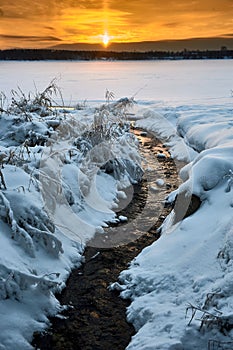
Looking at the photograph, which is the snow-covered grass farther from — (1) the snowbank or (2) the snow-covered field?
(1) the snowbank

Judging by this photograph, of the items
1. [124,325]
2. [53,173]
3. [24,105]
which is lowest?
[124,325]

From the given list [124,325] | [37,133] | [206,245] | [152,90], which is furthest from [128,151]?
[152,90]

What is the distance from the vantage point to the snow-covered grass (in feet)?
12.7

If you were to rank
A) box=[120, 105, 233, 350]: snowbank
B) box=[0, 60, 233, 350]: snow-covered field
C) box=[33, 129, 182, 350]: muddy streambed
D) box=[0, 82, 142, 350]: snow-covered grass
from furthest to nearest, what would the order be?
1. box=[0, 82, 142, 350]: snow-covered grass
2. box=[33, 129, 182, 350]: muddy streambed
3. box=[0, 60, 233, 350]: snow-covered field
4. box=[120, 105, 233, 350]: snowbank

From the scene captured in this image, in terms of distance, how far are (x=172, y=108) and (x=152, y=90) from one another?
24.4 feet

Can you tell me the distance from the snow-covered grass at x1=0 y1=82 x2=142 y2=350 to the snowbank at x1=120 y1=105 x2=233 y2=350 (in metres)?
0.96

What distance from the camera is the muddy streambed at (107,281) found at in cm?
366

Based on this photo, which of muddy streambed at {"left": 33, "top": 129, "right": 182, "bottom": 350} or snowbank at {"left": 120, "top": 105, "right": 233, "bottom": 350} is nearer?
snowbank at {"left": 120, "top": 105, "right": 233, "bottom": 350}

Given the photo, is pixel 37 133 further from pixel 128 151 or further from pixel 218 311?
pixel 218 311

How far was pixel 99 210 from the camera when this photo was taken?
6.38 meters

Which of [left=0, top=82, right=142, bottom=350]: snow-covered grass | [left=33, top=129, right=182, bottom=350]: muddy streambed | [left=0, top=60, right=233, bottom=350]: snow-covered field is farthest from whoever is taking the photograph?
[left=0, top=82, right=142, bottom=350]: snow-covered grass

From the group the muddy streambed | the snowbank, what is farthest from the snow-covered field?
the muddy streambed

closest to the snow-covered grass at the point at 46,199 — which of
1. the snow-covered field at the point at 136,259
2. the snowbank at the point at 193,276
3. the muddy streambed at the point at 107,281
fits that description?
the snow-covered field at the point at 136,259

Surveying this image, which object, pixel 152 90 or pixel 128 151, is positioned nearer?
pixel 128 151
